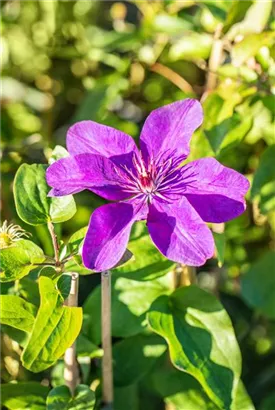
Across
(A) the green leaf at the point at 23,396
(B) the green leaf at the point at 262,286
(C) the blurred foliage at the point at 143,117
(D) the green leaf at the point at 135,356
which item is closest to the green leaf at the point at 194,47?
(C) the blurred foliage at the point at 143,117

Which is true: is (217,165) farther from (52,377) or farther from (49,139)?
(49,139)

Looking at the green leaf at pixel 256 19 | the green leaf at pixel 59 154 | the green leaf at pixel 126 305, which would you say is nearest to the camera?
the green leaf at pixel 59 154

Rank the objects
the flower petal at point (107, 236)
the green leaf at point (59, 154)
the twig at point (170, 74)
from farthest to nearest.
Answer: the twig at point (170, 74)
the green leaf at point (59, 154)
the flower petal at point (107, 236)

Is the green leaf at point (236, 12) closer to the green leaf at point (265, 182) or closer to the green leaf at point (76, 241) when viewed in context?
the green leaf at point (265, 182)

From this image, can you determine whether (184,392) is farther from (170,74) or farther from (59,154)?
(170,74)

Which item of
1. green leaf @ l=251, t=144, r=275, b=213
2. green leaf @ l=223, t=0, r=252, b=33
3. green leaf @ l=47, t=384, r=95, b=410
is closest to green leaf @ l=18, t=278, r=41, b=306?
green leaf @ l=47, t=384, r=95, b=410

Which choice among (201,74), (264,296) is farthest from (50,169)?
(201,74)

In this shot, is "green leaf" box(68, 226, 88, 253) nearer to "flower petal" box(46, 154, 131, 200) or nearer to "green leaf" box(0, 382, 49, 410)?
"flower petal" box(46, 154, 131, 200)
